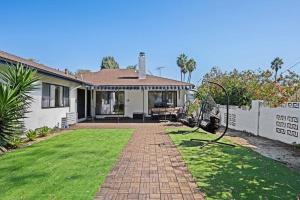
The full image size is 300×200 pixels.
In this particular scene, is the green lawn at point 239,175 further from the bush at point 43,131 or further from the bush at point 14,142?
the bush at point 43,131

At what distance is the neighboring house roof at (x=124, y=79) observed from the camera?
1222 inches

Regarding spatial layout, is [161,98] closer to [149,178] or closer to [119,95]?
[119,95]

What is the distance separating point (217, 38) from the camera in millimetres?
28062

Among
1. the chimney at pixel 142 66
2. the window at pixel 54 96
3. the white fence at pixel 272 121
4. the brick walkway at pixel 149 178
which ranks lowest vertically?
the brick walkway at pixel 149 178

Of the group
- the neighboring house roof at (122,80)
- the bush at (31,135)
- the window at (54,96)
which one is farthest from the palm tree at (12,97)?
the neighboring house roof at (122,80)

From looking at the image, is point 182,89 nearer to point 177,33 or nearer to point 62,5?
point 177,33

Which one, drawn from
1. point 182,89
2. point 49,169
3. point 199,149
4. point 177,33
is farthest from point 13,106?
point 177,33

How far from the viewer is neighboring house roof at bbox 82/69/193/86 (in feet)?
Result: 102

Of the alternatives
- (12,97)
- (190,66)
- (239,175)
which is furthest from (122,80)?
(190,66)

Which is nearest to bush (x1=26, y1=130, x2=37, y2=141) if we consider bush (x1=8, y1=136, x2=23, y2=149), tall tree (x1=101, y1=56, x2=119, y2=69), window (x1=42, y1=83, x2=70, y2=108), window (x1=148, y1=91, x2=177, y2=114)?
bush (x1=8, y1=136, x2=23, y2=149)

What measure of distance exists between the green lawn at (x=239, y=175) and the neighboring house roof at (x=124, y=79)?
18250 millimetres

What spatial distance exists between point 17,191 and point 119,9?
18.3 metres

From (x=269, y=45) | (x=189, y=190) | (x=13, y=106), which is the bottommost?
(x=189, y=190)

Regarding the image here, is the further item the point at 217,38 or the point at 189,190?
the point at 217,38
